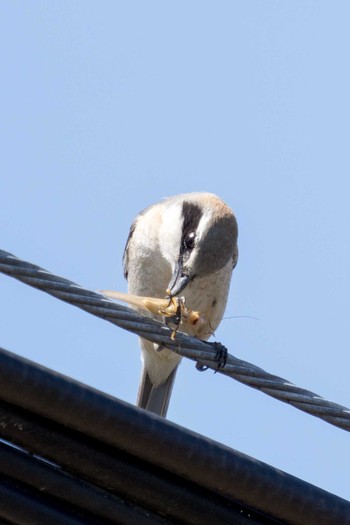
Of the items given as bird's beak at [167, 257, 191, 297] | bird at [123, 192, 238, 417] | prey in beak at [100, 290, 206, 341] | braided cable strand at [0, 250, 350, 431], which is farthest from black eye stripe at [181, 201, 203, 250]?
braided cable strand at [0, 250, 350, 431]

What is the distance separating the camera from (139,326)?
4043 millimetres

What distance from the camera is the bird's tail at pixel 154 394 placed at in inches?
342

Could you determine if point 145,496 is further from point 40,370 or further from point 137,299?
point 137,299

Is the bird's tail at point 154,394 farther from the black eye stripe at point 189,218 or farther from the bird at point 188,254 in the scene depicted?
the black eye stripe at point 189,218

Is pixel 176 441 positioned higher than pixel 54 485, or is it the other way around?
pixel 176 441

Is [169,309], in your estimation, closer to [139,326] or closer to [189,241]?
[189,241]

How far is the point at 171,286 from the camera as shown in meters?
7.39

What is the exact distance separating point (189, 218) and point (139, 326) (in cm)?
381

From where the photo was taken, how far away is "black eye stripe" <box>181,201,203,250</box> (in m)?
7.61

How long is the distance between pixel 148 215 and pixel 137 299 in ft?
6.70

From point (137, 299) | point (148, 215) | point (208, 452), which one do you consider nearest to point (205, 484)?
point (208, 452)

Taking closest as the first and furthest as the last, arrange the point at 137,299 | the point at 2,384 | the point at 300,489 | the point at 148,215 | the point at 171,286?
the point at 2,384 < the point at 300,489 < the point at 137,299 < the point at 171,286 < the point at 148,215

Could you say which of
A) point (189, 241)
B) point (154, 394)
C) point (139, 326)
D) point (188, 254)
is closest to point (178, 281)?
point (188, 254)

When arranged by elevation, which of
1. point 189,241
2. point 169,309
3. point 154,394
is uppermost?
point 189,241
